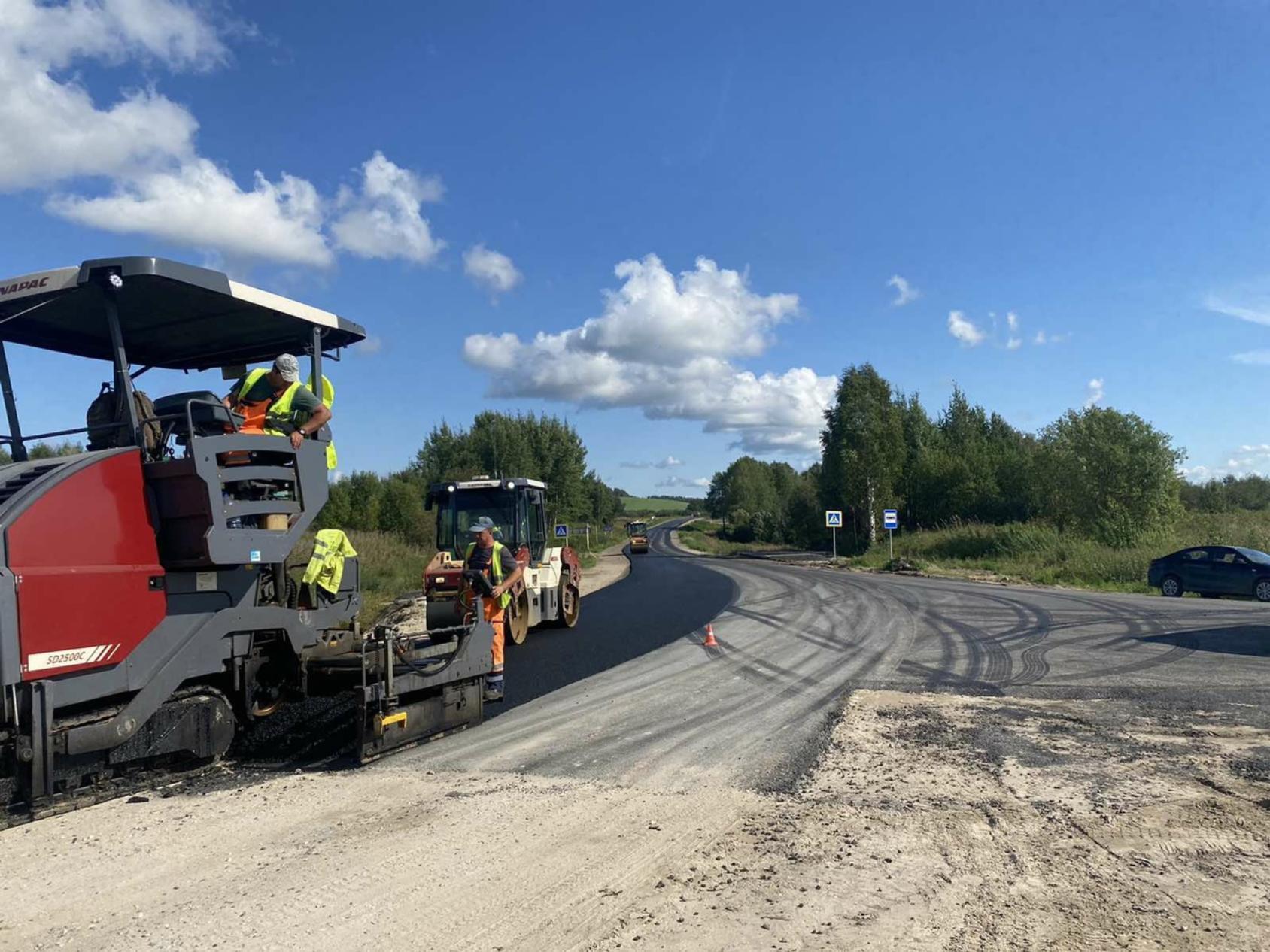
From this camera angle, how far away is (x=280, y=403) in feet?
21.2

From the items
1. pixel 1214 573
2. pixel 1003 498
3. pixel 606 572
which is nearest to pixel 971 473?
pixel 1003 498

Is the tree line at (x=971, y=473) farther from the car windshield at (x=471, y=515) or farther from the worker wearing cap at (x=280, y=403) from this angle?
the worker wearing cap at (x=280, y=403)

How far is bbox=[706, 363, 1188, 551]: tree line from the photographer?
36812 millimetres

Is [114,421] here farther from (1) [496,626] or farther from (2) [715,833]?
(2) [715,833]

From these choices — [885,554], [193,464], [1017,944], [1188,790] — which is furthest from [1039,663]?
[885,554]

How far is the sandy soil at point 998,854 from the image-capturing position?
12.3 ft

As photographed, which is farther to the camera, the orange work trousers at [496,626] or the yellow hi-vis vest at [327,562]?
the orange work trousers at [496,626]

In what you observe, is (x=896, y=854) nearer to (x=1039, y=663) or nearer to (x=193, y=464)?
(x=193, y=464)

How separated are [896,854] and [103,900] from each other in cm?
389

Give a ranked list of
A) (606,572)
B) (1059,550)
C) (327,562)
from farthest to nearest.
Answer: (606,572), (1059,550), (327,562)

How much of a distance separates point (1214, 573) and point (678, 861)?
69.4 ft

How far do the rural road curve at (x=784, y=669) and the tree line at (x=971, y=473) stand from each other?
20.0 metres

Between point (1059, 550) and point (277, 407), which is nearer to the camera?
point (277, 407)

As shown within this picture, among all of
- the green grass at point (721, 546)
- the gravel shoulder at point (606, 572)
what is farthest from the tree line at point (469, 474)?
the green grass at point (721, 546)
